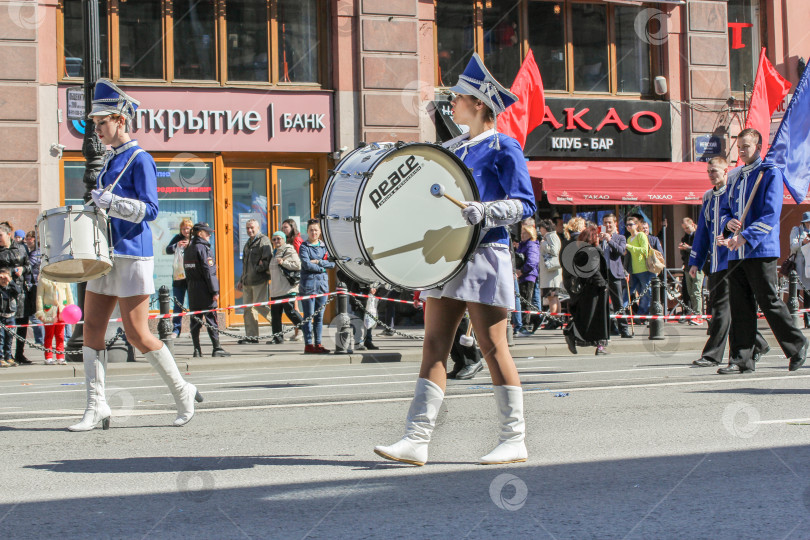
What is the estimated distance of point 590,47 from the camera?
21.5 m

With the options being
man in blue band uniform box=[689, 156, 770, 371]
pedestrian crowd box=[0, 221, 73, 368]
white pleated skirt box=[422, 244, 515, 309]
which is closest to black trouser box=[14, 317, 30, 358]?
pedestrian crowd box=[0, 221, 73, 368]

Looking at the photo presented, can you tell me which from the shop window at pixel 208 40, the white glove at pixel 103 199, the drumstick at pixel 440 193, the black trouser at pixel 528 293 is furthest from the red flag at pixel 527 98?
the drumstick at pixel 440 193

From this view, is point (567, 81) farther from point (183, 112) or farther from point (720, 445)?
point (720, 445)

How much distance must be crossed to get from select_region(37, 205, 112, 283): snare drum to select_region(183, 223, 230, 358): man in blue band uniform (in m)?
7.82

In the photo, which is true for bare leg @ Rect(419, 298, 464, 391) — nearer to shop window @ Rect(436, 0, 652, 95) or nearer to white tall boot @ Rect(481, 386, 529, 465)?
white tall boot @ Rect(481, 386, 529, 465)

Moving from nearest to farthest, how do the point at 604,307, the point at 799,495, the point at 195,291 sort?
the point at 799,495
the point at 604,307
the point at 195,291

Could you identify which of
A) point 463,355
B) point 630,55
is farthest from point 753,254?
point 630,55

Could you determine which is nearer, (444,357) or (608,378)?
(444,357)

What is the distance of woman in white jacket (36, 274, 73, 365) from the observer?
539 inches

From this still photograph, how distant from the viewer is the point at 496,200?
17.4ft

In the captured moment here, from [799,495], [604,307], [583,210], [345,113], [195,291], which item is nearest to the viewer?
[799,495]

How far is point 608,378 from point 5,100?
11670 mm

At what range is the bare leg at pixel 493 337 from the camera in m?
5.32

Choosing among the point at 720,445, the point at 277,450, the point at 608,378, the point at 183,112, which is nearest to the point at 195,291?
the point at 183,112
